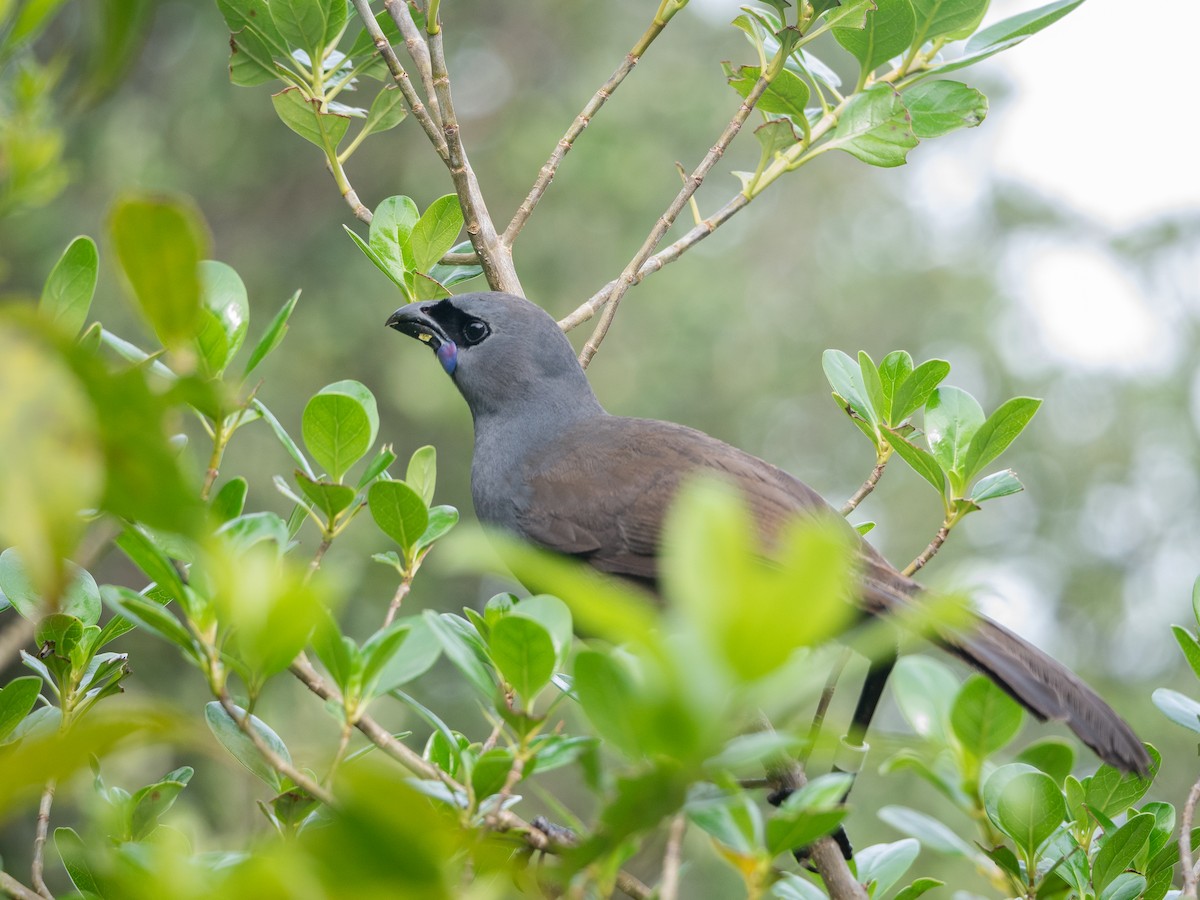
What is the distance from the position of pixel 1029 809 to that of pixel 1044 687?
59cm

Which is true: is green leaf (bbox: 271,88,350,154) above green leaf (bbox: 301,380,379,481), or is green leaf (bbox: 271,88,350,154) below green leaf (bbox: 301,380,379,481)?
above

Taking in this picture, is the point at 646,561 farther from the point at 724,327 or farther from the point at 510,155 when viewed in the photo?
the point at 724,327

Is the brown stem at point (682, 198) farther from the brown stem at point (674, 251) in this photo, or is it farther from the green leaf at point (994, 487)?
the green leaf at point (994, 487)

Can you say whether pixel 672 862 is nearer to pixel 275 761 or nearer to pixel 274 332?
pixel 275 761

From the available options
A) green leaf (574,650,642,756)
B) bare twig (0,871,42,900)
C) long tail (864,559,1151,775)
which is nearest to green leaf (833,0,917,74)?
long tail (864,559,1151,775)

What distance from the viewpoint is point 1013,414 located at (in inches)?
92.4

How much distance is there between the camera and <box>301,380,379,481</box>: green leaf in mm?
1576

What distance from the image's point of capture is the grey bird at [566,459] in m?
3.32

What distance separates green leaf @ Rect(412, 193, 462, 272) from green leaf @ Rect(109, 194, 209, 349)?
1.81 metres

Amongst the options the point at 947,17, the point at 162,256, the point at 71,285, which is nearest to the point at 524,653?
the point at 162,256

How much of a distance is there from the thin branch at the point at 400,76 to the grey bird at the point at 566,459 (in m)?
0.63

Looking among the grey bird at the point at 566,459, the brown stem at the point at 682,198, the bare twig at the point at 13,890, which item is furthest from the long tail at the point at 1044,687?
the bare twig at the point at 13,890

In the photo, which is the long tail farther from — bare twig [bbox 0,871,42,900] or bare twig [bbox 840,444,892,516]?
bare twig [bbox 0,871,42,900]

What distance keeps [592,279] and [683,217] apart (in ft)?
9.30
